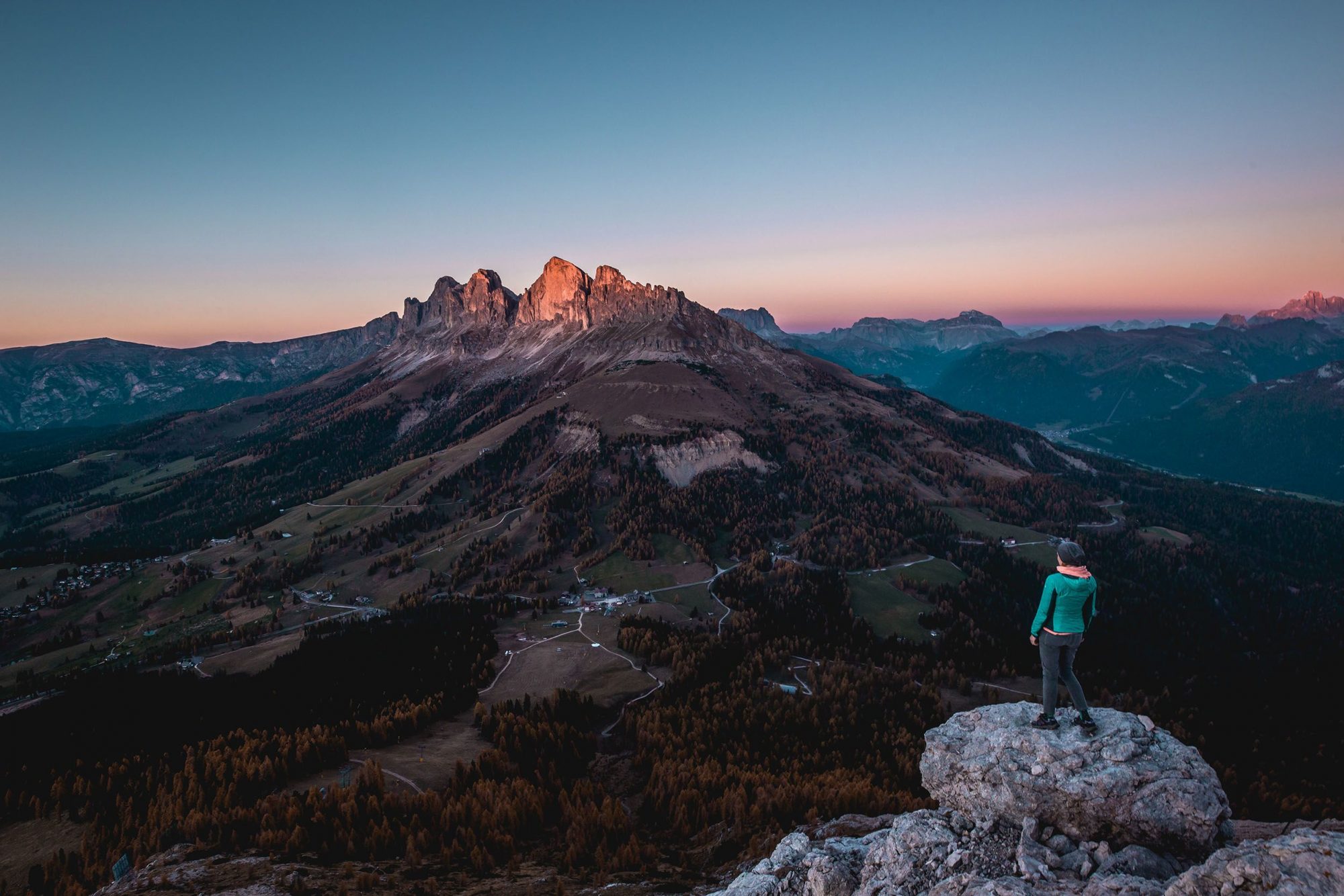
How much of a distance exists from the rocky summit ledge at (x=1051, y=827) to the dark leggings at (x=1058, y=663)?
5.95ft

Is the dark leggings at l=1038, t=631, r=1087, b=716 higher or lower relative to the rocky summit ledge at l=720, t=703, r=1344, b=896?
higher

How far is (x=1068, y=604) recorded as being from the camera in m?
23.2

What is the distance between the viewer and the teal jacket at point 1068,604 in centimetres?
2295

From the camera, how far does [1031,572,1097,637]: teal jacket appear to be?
75.3 feet

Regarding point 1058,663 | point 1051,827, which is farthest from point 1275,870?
point 1058,663

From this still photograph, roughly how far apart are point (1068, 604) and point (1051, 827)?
9.09 m

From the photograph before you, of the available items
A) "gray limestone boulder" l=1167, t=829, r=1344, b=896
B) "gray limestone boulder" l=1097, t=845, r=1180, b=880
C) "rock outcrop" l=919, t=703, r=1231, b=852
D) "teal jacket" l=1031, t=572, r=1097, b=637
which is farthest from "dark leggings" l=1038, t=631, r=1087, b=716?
"gray limestone boulder" l=1167, t=829, r=1344, b=896

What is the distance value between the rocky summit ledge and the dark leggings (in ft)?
5.95

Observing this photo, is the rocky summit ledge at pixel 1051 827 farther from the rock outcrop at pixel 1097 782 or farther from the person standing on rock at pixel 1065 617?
the person standing on rock at pixel 1065 617

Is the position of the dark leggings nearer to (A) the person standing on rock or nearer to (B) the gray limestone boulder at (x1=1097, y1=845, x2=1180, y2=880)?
(A) the person standing on rock

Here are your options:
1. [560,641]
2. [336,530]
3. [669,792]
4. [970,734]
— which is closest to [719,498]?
[560,641]

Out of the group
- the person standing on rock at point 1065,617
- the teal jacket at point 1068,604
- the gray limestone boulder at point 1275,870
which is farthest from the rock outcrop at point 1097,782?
the teal jacket at point 1068,604

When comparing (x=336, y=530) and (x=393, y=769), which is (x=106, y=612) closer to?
(x=336, y=530)

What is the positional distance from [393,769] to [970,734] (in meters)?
57.3
